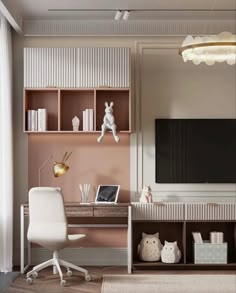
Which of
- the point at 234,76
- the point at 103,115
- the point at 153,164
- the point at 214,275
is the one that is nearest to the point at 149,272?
the point at 214,275

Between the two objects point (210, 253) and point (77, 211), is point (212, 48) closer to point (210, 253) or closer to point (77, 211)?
point (77, 211)

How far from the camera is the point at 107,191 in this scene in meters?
6.81

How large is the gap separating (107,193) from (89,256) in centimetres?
78

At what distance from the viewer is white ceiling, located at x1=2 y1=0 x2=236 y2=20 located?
6195 millimetres

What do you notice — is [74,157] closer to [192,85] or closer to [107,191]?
[107,191]

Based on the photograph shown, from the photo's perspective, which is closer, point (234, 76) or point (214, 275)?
point (214, 275)

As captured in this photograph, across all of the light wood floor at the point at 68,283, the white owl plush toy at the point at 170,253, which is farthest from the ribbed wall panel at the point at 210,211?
the light wood floor at the point at 68,283

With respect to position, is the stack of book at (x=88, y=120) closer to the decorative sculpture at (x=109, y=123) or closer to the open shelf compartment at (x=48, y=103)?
→ the decorative sculpture at (x=109, y=123)

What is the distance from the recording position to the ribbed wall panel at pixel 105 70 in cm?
675

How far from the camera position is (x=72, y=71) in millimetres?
6750

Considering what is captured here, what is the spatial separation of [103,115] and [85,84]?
0.44 m

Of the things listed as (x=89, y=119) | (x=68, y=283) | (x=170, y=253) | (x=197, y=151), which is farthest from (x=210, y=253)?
(x=89, y=119)

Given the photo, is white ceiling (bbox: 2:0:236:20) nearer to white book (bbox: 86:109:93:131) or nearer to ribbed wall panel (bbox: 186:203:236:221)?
white book (bbox: 86:109:93:131)

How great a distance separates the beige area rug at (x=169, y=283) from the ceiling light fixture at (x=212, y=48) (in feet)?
6.83
